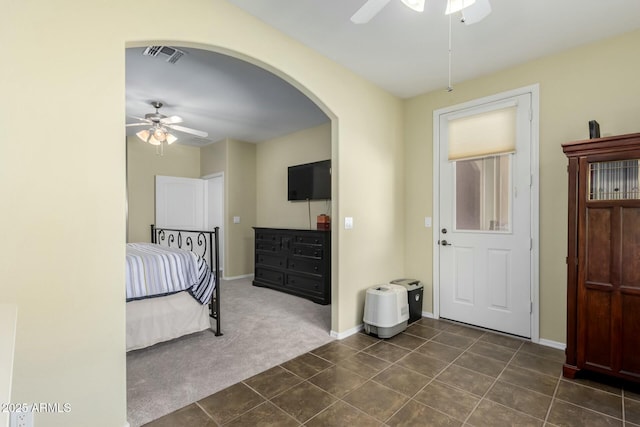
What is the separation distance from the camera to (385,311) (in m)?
3.01

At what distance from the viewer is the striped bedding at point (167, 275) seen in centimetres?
272

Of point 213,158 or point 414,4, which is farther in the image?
point 213,158

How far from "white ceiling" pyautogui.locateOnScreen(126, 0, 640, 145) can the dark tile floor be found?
264 centimetres

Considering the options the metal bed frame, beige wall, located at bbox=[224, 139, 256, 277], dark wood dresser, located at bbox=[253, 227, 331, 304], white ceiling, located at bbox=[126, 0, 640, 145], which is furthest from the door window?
beige wall, located at bbox=[224, 139, 256, 277]

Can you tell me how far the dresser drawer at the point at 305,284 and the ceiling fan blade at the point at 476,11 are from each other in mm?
3392

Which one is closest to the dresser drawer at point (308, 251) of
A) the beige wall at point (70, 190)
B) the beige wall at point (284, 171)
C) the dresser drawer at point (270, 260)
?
A: the dresser drawer at point (270, 260)

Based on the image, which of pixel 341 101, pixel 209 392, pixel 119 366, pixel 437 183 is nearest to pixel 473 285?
pixel 437 183

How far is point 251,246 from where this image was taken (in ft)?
20.2

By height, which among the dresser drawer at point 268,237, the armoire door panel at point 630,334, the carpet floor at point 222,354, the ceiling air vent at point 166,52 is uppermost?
the ceiling air vent at point 166,52

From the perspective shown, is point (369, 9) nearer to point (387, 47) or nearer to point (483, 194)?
point (387, 47)

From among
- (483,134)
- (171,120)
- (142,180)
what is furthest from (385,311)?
(142,180)

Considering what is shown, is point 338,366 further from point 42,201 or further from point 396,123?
point 396,123

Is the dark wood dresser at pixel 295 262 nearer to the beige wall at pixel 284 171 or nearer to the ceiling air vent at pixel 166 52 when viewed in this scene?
the beige wall at pixel 284 171

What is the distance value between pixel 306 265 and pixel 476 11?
3.59 meters
